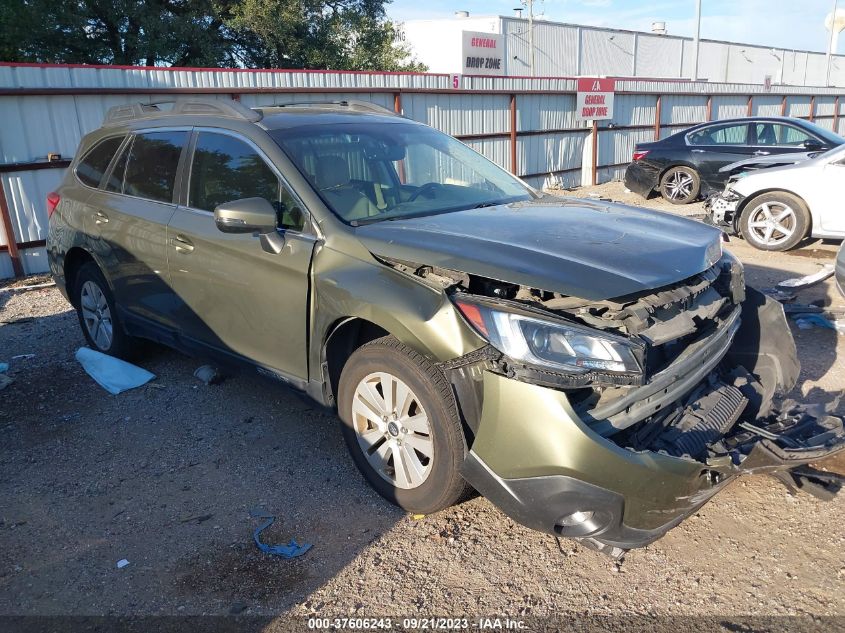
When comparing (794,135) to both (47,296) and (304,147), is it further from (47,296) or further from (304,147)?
(47,296)

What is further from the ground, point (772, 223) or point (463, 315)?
point (463, 315)

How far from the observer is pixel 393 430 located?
3281 mm

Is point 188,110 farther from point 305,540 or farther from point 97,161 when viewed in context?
point 305,540

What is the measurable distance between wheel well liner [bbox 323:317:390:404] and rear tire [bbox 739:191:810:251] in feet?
23.4

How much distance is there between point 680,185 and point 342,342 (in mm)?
11371

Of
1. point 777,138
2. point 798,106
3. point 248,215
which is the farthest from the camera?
point 798,106

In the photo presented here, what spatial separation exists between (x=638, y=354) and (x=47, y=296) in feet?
24.7

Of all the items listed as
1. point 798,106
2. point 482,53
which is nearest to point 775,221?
point 798,106

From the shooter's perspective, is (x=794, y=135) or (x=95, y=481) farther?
(x=794, y=135)

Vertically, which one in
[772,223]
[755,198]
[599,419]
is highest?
[599,419]

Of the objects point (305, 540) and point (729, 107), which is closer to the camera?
point (305, 540)

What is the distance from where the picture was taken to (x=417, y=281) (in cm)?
307

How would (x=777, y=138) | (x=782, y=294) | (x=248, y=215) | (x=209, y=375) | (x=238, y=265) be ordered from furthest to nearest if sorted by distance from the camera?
(x=777, y=138), (x=782, y=294), (x=209, y=375), (x=238, y=265), (x=248, y=215)

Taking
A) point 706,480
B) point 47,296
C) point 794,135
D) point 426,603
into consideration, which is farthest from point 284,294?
point 794,135
